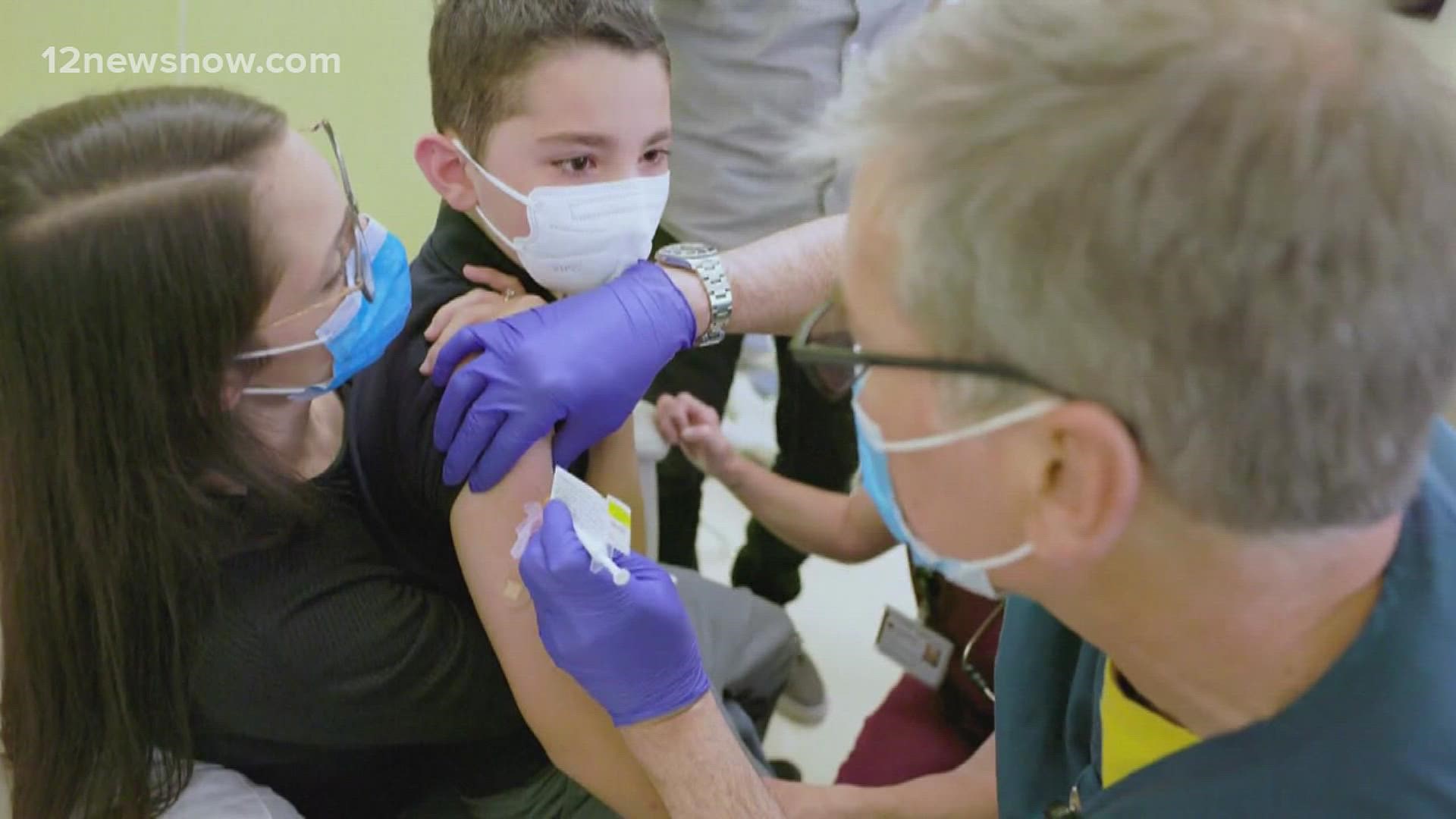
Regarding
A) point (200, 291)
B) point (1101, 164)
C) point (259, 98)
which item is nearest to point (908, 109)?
point (1101, 164)

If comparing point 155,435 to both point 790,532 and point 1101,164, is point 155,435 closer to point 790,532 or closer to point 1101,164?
point 1101,164

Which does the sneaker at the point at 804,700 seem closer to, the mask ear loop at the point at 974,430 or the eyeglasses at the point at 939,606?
the eyeglasses at the point at 939,606

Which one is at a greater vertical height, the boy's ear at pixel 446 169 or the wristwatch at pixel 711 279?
the boy's ear at pixel 446 169

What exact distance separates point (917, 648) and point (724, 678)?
0.35 metres

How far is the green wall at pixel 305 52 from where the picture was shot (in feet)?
8.19

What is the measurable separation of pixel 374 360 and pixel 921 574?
99 cm

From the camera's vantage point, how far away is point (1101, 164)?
61 centimetres

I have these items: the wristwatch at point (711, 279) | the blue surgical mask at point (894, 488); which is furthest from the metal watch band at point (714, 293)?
the blue surgical mask at point (894, 488)

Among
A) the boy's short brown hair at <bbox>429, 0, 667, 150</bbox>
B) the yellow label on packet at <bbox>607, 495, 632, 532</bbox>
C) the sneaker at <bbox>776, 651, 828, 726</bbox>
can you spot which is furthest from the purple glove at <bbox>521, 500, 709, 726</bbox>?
the sneaker at <bbox>776, 651, 828, 726</bbox>

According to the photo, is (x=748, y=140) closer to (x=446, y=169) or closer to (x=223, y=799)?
(x=446, y=169)

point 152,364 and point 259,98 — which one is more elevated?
point 259,98

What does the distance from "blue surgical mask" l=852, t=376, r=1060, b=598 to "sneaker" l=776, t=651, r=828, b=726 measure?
1459mm

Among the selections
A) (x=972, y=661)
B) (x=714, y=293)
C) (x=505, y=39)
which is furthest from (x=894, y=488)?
(x=972, y=661)

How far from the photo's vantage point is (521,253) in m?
1.38
